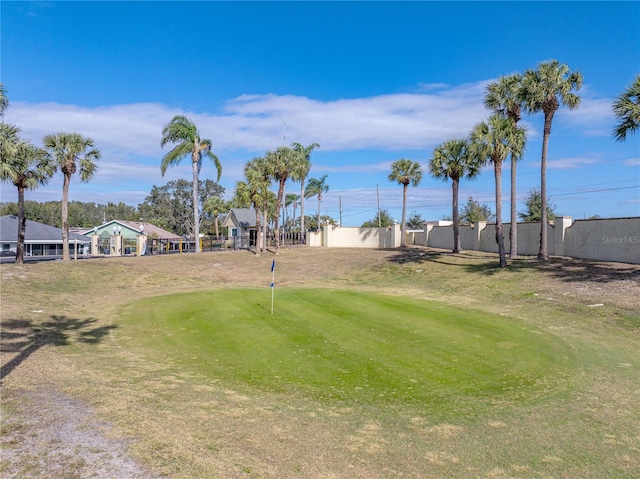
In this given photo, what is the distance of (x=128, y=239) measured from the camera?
5069 centimetres

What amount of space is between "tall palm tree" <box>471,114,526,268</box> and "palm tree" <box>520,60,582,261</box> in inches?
61.0

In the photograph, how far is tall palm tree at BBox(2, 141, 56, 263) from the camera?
26984mm

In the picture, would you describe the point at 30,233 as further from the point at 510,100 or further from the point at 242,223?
the point at 510,100

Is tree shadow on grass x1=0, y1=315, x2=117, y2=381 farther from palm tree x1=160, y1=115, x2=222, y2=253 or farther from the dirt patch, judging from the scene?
palm tree x1=160, y1=115, x2=222, y2=253

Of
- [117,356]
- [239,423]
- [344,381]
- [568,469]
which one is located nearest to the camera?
[568,469]

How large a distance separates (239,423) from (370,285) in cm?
2213

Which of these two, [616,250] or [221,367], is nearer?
[221,367]

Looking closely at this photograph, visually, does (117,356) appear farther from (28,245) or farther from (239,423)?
(28,245)

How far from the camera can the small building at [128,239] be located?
44.5 meters

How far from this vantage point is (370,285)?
28359 millimetres

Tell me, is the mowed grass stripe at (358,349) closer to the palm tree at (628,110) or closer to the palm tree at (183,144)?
the palm tree at (628,110)

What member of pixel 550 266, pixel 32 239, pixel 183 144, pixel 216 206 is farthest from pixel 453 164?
pixel 216 206

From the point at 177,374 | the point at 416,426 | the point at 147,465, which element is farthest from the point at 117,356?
the point at 416,426

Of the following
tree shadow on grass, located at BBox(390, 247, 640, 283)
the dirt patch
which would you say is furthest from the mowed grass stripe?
tree shadow on grass, located at BBox(390, 247, 640, 283)
